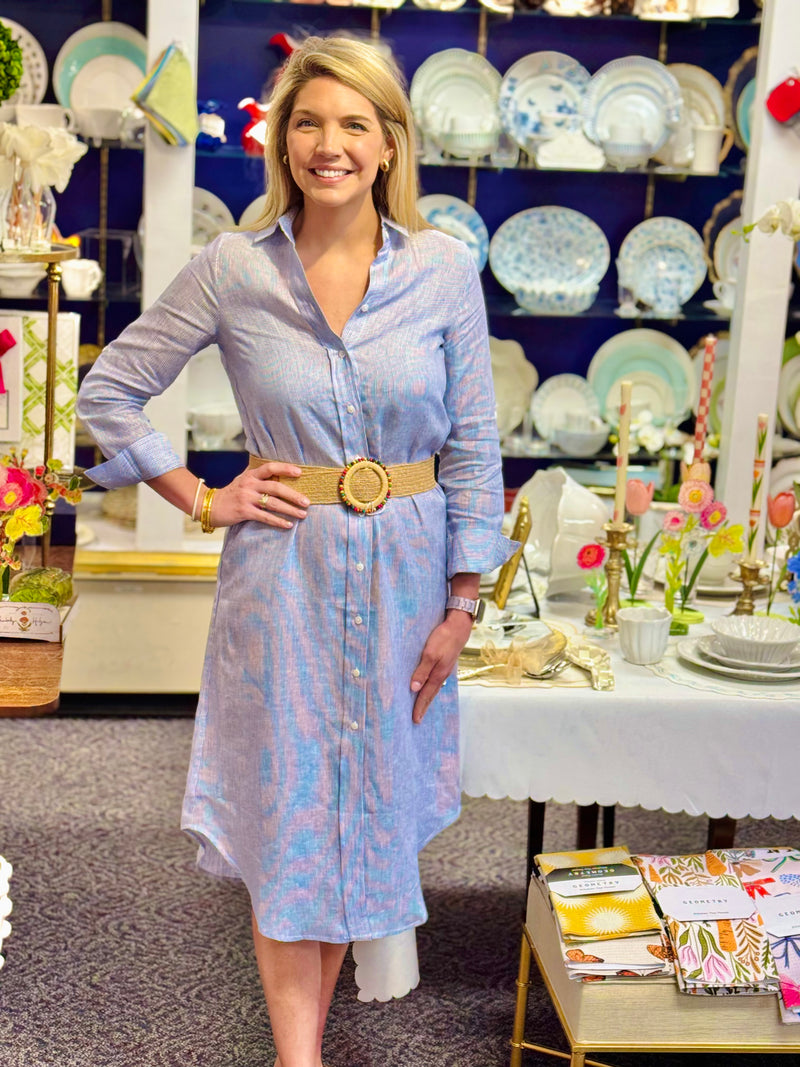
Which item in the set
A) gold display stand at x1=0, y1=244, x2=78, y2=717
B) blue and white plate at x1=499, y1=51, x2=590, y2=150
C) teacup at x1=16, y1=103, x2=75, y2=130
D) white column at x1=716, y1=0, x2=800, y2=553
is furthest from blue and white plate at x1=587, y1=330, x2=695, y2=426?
gold display stand at x1=0, y1=244, x2=78, y2=717

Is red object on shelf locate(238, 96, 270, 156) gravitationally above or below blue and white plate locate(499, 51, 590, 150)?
below

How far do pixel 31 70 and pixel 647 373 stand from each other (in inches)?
81.3

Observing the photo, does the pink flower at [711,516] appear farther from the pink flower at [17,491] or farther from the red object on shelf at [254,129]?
the red object on shelf at [254,129]

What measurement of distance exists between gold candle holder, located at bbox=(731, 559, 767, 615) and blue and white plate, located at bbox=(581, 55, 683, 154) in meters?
1.90

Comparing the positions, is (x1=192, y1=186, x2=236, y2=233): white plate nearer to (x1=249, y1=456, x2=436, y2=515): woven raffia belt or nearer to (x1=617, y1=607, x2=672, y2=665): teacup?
(x1=617, y1=607, x2=672, y2=665): teacup

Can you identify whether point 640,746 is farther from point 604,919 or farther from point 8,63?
point 8,63

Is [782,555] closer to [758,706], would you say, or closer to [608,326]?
[758,706]

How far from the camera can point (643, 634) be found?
2359mm

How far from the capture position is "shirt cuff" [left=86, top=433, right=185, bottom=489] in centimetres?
201

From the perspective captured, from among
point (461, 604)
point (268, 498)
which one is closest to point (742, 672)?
point (461, 604)

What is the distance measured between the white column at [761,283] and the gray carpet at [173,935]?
1.06 m

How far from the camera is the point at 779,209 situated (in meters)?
2.57

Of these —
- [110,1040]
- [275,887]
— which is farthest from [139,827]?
[275,887]

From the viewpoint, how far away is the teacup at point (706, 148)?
409 cm
